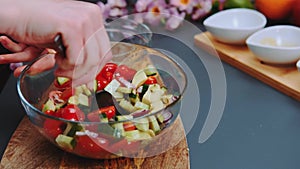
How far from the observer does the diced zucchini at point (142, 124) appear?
2.55 feet

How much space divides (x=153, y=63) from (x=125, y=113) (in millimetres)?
240

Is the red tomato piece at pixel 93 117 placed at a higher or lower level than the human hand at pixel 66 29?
lower

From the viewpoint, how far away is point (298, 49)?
110cm

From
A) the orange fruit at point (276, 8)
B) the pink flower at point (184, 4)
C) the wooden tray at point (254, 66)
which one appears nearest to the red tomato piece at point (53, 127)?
the wooden tray at point (254, 66)

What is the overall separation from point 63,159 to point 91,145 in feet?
0.31

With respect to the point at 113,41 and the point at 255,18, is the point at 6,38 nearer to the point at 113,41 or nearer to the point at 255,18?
the point at 113,41

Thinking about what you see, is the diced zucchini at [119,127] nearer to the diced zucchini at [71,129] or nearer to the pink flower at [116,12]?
the diced zucchini at [71,129]

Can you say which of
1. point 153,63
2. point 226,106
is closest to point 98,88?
point 153,63

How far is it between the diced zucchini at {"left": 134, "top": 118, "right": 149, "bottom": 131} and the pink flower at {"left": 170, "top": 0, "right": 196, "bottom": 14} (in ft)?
2.08

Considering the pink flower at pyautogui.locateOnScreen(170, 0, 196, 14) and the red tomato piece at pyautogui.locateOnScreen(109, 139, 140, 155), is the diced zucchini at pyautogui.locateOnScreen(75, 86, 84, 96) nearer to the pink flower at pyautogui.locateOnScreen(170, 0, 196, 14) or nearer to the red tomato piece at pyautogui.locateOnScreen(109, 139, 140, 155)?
the red tomato piece at pyautogui.locateOnScreen(109, 139, 140, 155)

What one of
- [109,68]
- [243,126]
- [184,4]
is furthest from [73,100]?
[184,4]

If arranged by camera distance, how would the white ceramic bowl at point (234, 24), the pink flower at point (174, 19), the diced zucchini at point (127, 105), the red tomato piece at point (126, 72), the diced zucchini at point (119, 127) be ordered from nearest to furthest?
the diced zucchini at point (119, 127)
the diced zucchini at point (127, 105)
the red tomato piece at point (126, 72)
the white ceramic bowl at point (234, 24)
the pink flower at point (174, 19)

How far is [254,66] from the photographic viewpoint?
45.4 inches

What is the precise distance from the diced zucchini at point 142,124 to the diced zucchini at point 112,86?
0.14 meters
